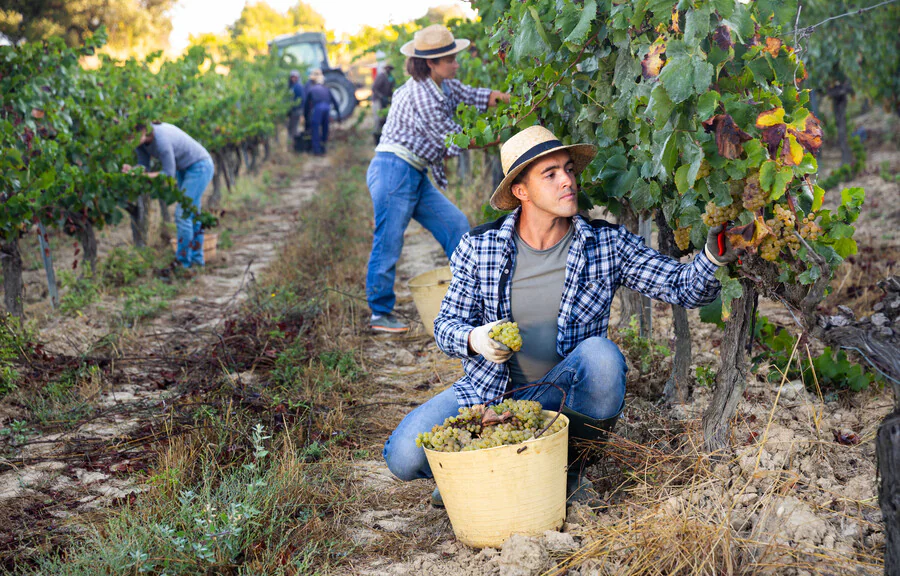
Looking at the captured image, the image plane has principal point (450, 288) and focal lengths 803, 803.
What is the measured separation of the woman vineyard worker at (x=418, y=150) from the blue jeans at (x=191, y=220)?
103 inches

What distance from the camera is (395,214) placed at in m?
4.63

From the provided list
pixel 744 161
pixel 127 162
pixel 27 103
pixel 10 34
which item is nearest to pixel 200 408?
pixel 744 161

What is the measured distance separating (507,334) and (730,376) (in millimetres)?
716

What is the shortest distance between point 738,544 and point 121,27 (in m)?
24.3

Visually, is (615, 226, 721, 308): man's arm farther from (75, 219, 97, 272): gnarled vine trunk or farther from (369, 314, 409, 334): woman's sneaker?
(75, 219, 97, 272): gnarled vine trunk

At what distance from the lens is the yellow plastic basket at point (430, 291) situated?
4500mm

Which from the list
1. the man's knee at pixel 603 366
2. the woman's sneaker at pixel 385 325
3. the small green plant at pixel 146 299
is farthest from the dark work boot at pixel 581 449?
the small green plant at pixel 146 299

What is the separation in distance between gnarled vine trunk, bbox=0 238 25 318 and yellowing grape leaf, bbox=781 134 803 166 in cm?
477

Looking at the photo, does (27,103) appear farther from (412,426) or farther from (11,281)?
(412,426)

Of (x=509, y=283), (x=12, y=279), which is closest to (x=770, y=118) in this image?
(x=509, y=283)

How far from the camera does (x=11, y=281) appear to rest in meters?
5.20

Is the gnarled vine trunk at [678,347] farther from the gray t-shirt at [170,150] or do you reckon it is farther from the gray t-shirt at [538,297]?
the gray t-shirt at [170,150]

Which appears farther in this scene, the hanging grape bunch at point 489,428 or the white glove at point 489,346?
the white glove at point 489,346

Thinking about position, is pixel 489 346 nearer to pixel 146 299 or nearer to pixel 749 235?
pixel 749 235
